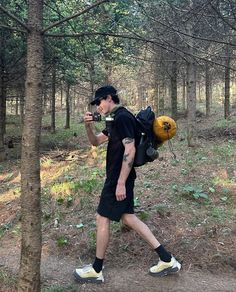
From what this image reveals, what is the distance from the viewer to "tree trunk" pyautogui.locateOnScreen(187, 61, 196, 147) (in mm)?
11703

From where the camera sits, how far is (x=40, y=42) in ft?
13.3

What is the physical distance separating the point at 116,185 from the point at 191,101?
7.61m

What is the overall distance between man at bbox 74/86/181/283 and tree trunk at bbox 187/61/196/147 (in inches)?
274

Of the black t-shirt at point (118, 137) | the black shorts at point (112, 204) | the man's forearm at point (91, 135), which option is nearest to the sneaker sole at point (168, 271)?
the black shorts at point (112, 204)

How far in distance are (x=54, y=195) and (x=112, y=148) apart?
11.6 ft

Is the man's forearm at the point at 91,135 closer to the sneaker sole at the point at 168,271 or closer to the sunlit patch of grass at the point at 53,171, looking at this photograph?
the sneaker sole at the point at 168,271

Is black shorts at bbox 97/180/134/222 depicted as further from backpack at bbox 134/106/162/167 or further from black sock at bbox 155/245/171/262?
black sock at bbox 155/245/171/262

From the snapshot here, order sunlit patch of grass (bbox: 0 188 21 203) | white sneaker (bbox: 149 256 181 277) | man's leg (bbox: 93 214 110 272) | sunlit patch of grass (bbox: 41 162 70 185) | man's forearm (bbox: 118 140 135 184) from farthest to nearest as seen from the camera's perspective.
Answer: sunlit patch of grass (bbox: 41 162 70 185), sunlit patch of grass (bbox: 0 188 21 203), white sneaker (bbox: 149 256 181 277), man's leg (bbox: 93 214 110 272), man's forearm (bbox: 118 140 135 184)

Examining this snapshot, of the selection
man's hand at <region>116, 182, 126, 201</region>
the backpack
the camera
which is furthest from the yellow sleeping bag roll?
man's hand at <region>116, 182, 126, 201</region>

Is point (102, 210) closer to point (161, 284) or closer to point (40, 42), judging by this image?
point (161, 284)

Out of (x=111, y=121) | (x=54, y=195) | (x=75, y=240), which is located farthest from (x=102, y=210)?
(x=54, y=195)

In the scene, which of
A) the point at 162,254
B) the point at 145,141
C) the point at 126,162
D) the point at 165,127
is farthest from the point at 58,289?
the point at 165,127

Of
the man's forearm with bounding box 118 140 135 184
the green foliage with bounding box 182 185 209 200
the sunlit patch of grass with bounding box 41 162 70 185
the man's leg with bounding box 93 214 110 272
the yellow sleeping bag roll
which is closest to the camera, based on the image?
the man's forearm with bounding box 118 140 135 184

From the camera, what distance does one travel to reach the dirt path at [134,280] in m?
4.99
